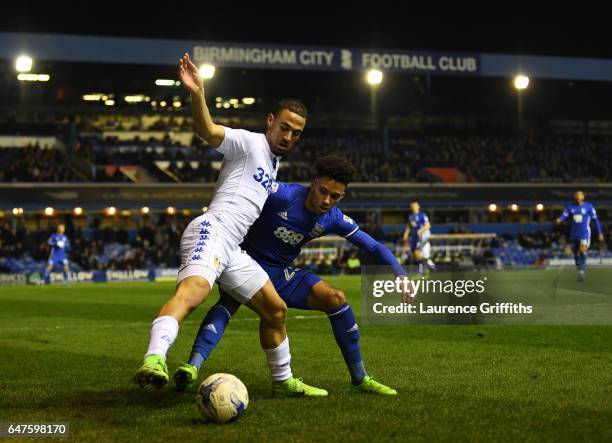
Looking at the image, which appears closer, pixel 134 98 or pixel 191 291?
pixel 191 291

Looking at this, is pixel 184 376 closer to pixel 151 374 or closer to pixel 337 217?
pixel 151 374

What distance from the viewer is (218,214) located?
21.9 ft

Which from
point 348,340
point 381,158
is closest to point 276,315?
point 348,340

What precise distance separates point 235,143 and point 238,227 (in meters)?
0.61

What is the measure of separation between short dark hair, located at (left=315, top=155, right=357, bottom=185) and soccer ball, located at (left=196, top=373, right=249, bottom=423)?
183 cm

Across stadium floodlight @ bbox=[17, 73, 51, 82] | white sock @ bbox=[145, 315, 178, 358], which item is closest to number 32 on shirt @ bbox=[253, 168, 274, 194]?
white sock @ bbox=[145, 315, 178, 358]

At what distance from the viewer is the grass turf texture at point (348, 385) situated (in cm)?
577

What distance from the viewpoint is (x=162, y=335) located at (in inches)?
230

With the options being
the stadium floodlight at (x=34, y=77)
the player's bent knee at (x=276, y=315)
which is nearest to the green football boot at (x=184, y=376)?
the player's bent knee at (x=276, y=315)

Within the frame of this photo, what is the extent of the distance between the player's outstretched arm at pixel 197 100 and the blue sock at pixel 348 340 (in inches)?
78.2

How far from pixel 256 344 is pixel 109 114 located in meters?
40.7

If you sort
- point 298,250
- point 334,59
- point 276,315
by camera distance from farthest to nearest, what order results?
1. point 334,59
2. point 298,250
3. point 276,315

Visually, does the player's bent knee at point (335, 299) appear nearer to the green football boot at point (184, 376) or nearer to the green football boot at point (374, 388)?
the green football boot at point (374, 388)

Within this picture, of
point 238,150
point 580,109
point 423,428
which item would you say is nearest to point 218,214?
point 238,150
